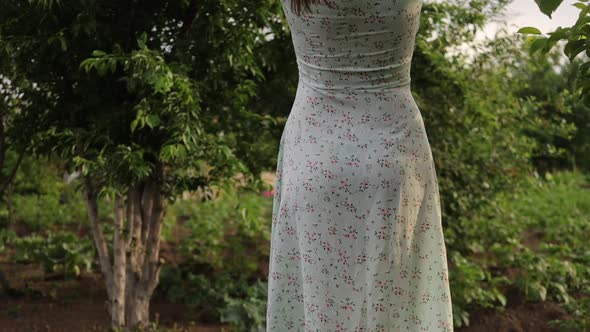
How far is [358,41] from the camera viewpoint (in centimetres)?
220

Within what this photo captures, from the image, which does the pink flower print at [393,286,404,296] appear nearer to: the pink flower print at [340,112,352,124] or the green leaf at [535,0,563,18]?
the pink flower print at [340,112,352,124]

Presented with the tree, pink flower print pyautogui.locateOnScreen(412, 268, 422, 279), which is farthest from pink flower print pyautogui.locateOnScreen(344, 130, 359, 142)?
the tree

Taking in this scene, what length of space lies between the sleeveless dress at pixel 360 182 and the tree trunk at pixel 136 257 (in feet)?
5.53

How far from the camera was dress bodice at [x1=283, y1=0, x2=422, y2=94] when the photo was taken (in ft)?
7.12

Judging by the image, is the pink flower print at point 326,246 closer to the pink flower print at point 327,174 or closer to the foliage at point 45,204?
the pink flower print at point 327,174

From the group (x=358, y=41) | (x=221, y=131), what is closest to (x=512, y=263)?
(x=221, y=131)

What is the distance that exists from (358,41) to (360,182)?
0.40m

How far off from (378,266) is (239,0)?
1.68 metres

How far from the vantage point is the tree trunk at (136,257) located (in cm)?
391

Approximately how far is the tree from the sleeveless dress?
0.96 m

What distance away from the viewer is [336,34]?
7.24ft

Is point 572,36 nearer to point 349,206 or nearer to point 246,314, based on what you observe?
point 349,206

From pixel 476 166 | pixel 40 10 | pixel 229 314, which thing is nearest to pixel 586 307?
pixel 476 166

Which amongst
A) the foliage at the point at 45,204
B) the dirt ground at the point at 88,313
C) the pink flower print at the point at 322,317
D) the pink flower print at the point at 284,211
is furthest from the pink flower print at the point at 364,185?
the foliage at the point at 45,204
